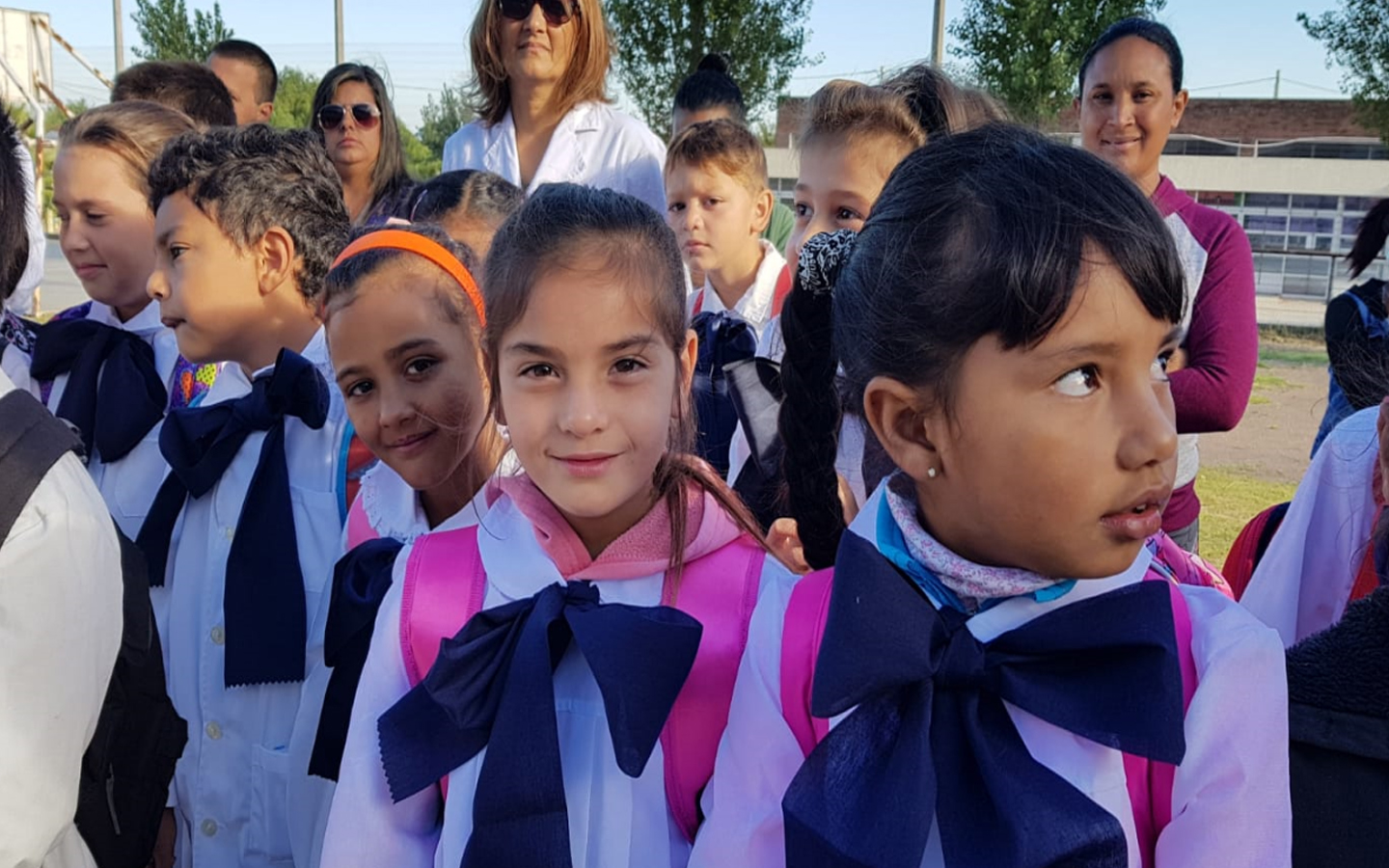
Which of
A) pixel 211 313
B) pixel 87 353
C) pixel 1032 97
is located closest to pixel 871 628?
pixel 211 313

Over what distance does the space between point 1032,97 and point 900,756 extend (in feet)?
37.4

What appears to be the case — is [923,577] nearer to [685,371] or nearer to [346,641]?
[685,371]

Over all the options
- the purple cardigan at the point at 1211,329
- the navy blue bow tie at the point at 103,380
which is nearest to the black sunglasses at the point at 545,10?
the navy blue bow tie at the point at 103,380

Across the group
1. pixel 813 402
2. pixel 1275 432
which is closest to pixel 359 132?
pixel 813 402

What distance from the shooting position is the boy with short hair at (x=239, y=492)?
2191 mm

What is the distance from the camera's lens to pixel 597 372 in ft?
5.51

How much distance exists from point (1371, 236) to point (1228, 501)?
4036mm

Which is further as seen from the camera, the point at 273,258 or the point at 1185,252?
the point at 1185,252

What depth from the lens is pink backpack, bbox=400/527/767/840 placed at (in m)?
1.55

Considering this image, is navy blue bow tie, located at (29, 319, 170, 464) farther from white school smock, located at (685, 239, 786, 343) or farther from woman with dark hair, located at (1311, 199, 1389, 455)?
woman with dark hair, located at (1311, 199, 1389, 455)

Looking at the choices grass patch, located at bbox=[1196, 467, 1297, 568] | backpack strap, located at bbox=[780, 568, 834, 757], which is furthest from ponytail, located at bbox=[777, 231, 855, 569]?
grass patch, located at bbox=[1196, 467, 1297, 568]

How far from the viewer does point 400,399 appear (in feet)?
6.72

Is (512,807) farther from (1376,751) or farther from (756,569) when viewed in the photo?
(1376,751)

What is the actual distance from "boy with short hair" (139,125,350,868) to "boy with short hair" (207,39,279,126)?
12.9 ft
